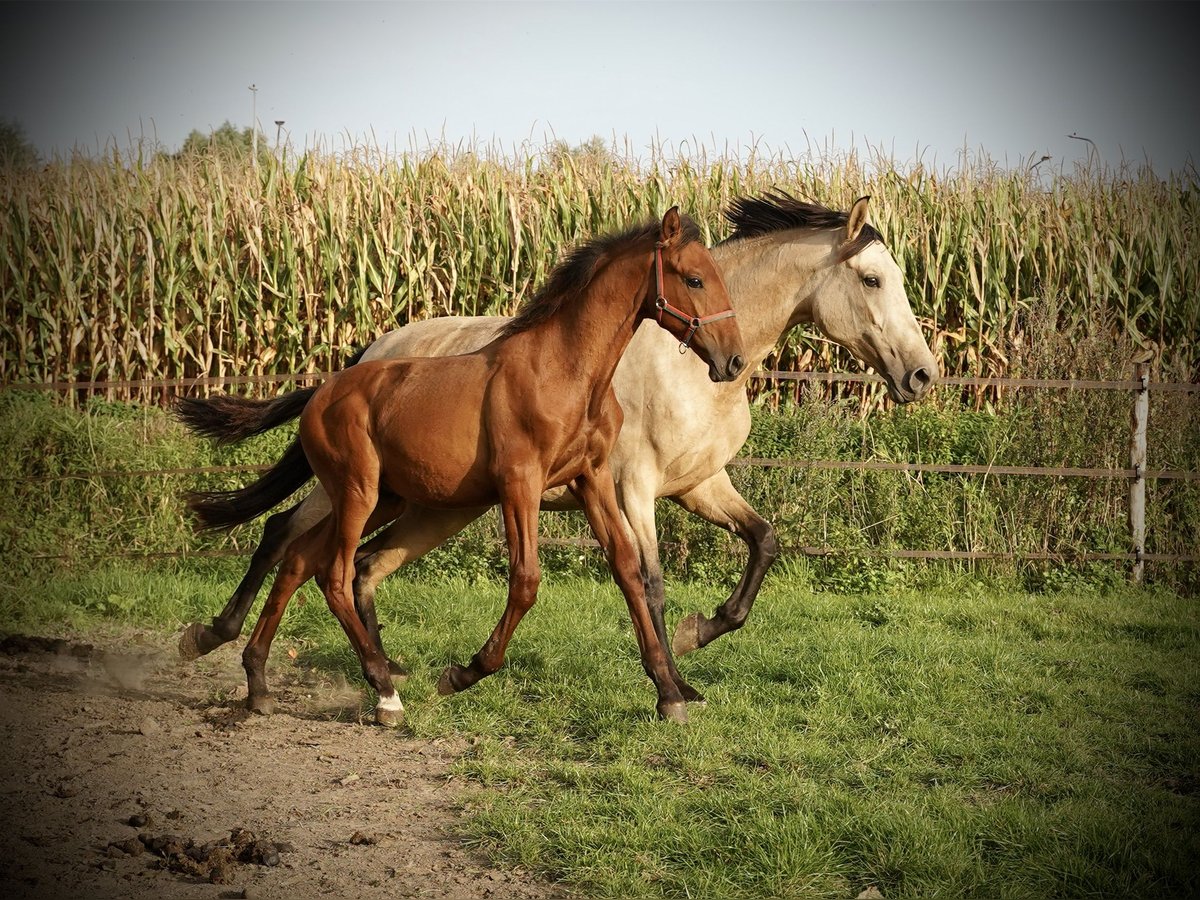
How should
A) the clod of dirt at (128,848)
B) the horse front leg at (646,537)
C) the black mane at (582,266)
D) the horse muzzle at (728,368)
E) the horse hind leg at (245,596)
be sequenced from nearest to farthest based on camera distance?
1. the clod of dirt at (128,848)
2. the horse muzzle at (728,368)
3. the black mane at (582,266)
4. the horse front leg at (646,537)
5. the horse hind leg at (245,596)

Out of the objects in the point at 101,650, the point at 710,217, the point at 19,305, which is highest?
the point at 710,217

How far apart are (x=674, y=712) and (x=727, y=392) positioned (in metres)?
1.88

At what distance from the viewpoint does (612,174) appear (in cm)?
1220

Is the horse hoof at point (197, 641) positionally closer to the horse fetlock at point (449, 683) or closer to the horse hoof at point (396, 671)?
the horse hoof at point (396, 671)

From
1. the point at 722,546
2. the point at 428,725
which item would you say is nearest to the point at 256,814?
the point at 428,725

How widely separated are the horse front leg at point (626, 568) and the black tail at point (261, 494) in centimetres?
210

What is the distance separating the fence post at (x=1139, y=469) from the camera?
8.98 meters

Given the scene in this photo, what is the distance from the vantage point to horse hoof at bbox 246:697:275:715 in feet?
19.5

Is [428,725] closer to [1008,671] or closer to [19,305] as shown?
[1008,671]

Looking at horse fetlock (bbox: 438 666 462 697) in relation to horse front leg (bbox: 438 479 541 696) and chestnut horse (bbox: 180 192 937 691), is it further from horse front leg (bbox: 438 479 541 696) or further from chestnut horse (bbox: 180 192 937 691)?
chestnut horse (bbox: 180 192 937 691)

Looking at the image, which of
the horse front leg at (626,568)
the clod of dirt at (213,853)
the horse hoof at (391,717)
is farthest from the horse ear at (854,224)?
the clod of dirt at (213,853)

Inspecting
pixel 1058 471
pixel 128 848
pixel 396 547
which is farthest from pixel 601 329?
pixel 1058 471

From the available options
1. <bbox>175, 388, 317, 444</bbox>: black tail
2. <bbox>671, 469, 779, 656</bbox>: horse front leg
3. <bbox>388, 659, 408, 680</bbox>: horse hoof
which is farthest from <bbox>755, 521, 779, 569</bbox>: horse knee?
<bbox>175, 388, 317, 444</bbox>: black tail

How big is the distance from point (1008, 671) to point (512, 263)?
22.0 ft
